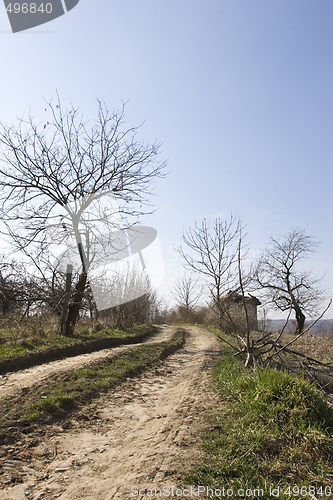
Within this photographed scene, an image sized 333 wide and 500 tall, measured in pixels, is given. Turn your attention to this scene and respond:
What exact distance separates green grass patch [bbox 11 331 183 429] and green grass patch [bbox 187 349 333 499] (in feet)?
7.02

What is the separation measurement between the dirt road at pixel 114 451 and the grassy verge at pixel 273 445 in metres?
0.29

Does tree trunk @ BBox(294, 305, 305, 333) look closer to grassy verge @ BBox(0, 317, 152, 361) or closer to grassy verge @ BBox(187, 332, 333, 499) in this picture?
grassy verge @ BBox(0, 317, 152, 361)

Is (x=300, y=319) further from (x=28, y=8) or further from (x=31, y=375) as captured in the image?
(x=28, y=8)

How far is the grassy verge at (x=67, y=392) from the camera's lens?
3.63 m

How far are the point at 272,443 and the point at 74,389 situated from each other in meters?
3.20

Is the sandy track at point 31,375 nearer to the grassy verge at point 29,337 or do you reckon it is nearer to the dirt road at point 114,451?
the grassy verge at point 29,337

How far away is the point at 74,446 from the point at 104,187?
1084 cm

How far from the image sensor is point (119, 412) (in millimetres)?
4246

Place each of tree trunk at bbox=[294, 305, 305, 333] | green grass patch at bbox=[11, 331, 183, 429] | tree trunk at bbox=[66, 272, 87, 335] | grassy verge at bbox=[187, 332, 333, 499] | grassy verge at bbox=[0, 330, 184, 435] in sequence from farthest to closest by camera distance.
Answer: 1. tree trunk at bbox=[294, 305, 305, 333]
2. tree trunk at bbox=[66, 272, 87, 335]
3. green grass patch at bbox=[11, 331, 183, 429]
4. grassy verge at bbox=[0, 330, 184, 435]
5. grassy verge at bbox=[187, 332, 333, 499]

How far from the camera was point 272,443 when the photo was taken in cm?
287

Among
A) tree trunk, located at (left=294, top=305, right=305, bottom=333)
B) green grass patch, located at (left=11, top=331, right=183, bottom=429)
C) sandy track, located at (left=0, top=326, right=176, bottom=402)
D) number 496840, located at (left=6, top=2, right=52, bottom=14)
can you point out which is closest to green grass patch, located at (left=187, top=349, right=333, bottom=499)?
green grass patch, located at (left=11, top=331, right=183, bottom=429)

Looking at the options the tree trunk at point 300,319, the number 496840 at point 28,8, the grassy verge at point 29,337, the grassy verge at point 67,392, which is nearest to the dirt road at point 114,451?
the grassy verge at point 67,392

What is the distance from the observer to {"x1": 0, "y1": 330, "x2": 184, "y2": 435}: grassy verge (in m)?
3.63

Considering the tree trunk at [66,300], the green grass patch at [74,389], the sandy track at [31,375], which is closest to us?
the green grass patch at [74,389]
